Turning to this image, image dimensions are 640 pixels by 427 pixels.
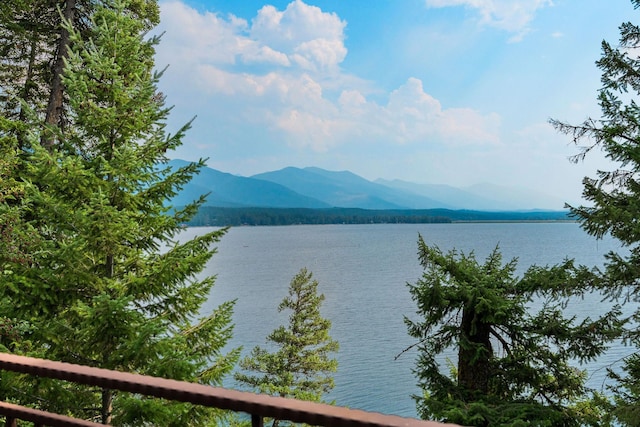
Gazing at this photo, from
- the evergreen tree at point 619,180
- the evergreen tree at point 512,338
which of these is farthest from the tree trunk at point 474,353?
the evergreen tree at point 619,180

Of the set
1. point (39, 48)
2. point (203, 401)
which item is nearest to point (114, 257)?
point (203, 401)

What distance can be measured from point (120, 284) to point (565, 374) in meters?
7.84

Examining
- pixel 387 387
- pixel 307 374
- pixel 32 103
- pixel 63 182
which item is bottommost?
pixel 387 387

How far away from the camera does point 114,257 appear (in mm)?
7910

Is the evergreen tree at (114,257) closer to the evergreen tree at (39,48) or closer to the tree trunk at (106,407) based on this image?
the tree trunk at (106,407)

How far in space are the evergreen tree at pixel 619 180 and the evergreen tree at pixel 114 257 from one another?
6.84 m

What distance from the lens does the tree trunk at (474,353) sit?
29.5 feet

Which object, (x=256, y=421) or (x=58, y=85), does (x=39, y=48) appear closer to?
(x=58, y=85)

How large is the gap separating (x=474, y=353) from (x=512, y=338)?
0.86 meters

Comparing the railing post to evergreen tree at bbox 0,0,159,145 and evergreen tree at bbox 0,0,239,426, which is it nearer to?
evergreen tree at bbox 0,0,239,426

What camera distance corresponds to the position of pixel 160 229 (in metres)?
7.96

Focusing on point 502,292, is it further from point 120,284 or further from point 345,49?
point 345,49

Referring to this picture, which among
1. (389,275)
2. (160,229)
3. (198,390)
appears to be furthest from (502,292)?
(389,275)

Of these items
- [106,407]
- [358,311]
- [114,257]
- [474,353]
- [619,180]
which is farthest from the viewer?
[358,311]
